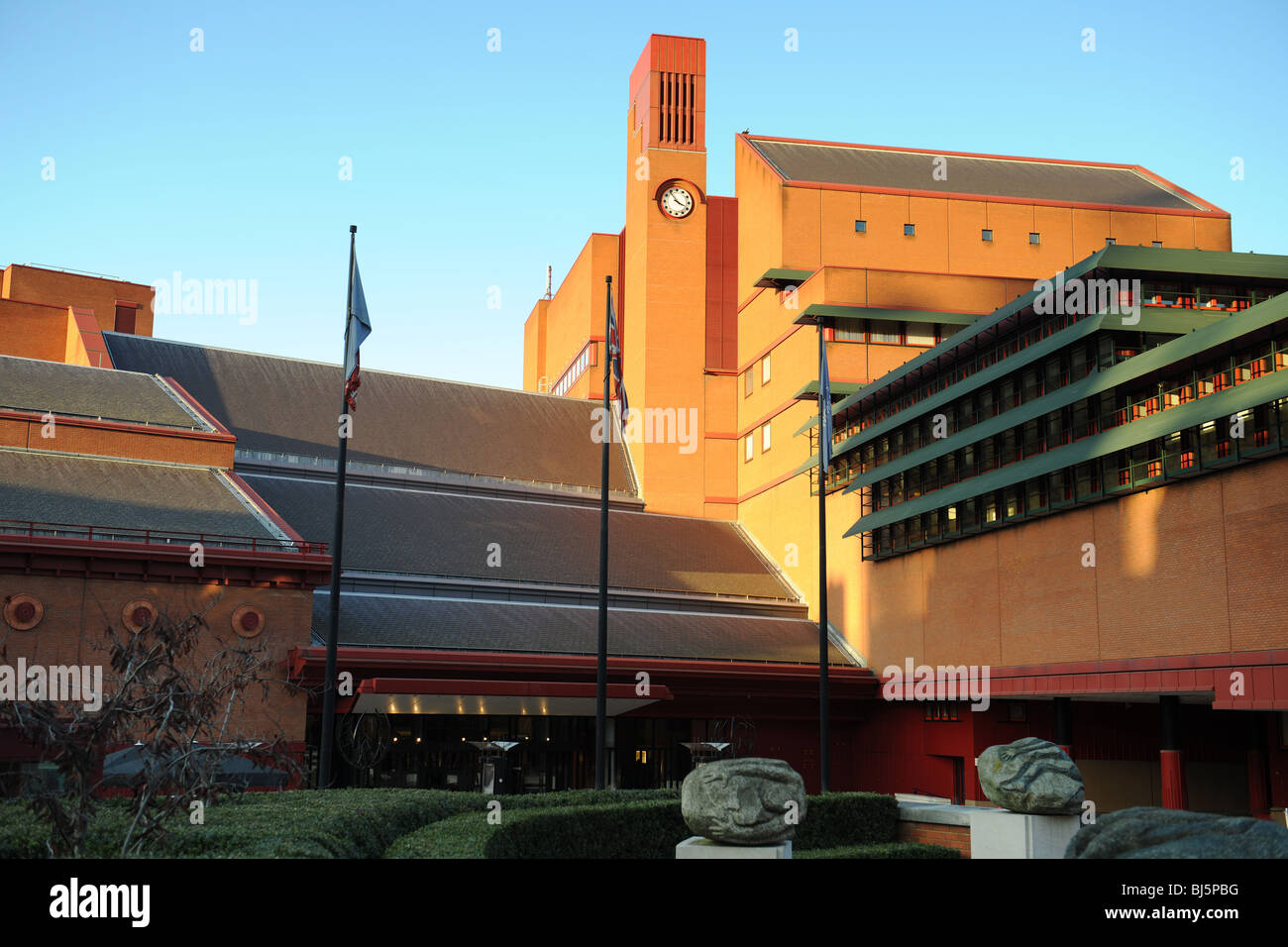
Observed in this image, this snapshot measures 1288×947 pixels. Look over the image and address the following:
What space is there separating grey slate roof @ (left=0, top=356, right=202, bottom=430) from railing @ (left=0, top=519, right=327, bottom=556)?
7.99 metres

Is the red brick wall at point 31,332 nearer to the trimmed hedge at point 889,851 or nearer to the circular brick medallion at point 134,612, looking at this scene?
the circular brick medallion at point 134,612

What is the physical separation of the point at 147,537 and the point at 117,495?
4.33 metres

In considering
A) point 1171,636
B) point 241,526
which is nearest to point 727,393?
point 241,526

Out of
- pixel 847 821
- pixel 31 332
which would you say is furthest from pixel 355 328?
pixel 31 332

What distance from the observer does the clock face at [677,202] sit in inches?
2379

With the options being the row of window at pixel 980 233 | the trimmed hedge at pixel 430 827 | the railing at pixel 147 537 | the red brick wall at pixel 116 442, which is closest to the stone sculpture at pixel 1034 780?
the trimmed hedge at pixel 430 827

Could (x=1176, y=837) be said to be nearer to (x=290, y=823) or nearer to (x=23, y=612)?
(x=290, y=823)

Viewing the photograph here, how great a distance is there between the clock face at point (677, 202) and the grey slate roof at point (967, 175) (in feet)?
14.2

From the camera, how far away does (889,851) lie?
22.0m

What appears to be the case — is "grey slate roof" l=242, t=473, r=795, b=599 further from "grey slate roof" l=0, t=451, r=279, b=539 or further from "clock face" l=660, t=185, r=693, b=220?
"clock face" l=660, t=185, r=693, b=220

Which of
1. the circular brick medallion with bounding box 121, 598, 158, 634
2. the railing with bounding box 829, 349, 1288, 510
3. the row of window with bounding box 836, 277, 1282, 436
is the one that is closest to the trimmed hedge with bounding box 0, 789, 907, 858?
the circular brick medallion with bounding box 121, 598, 158, 634
